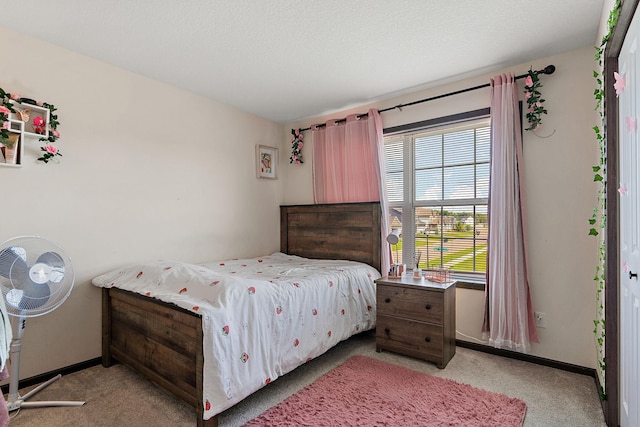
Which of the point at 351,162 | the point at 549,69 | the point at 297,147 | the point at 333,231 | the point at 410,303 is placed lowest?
the point at 410,303

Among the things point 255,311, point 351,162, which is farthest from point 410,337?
point 351,162

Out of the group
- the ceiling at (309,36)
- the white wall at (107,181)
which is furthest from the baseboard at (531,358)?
the white wall at (107,181)

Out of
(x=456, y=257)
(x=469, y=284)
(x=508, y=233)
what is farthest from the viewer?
(x=456, y=257)

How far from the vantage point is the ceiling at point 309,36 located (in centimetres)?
196

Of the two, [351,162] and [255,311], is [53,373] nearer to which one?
[255,311]

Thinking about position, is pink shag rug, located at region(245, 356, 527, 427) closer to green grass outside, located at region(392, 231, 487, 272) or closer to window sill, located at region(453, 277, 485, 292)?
window sill, located at region(453, 277, 485, 292)

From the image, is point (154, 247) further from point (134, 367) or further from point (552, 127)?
point (552, 127)

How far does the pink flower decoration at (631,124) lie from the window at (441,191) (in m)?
1.45

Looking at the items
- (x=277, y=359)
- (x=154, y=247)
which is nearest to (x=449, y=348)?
(x=277, y=359)

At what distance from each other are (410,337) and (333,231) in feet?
4.62

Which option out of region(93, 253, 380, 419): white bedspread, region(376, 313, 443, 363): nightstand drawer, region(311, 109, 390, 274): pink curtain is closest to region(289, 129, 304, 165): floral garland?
region(311, 109, 390, 274): pink curtain

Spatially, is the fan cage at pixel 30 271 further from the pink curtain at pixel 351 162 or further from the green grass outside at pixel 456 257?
the green grass outside at pixel 456 257

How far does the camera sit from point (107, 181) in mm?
2648

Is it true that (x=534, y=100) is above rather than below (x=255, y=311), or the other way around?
above
